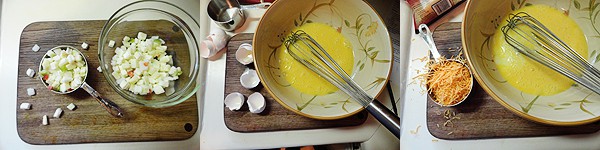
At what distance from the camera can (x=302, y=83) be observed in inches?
31.8

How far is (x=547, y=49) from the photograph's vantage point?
717 mm

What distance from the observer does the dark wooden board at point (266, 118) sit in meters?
0.80

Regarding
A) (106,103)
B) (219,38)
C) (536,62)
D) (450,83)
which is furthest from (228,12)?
(536,62)

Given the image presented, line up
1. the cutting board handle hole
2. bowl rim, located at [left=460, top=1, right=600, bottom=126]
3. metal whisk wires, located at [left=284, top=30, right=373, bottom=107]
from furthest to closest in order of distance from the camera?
1. the cutting board handle hole
2. metal whisk wires, located at [left=284, top=30, right=373, bottom=107]
3. bowl rim, located at [left=460, top=1, right=600, bottom=126]

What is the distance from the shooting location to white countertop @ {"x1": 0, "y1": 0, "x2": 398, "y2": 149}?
81 centimetres

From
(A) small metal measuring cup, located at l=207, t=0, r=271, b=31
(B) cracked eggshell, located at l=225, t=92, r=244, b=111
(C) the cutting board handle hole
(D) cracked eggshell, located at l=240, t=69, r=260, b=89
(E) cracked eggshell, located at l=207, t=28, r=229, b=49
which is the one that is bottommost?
(C) the cutting board handle hole

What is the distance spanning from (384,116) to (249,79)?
0.23 m

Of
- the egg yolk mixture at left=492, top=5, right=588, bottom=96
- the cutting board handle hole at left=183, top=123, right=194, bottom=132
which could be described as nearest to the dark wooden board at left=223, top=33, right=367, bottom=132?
the cutting board handle hole at left=183, top=123, right=194, bottom=132

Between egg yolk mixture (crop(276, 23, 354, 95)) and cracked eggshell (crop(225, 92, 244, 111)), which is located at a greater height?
egg yolk mixture (crop(276, 23, 354, 95))

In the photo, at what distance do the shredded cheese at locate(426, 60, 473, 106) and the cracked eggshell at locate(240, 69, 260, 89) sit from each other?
284mm

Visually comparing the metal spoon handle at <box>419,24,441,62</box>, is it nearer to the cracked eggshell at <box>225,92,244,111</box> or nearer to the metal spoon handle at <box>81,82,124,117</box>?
the cracked eggshell at <box>225,92,244,111</box>

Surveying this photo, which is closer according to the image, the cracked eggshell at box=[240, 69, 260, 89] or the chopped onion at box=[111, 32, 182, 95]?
the cracked eggshell at box=[240, 69, 260, 89]

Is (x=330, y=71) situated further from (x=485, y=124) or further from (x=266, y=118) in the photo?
(x=485, y=124)

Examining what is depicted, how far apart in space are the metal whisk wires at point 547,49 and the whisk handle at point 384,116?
0.68ft
